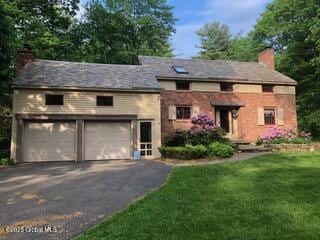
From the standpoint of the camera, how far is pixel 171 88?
2100 centimetres

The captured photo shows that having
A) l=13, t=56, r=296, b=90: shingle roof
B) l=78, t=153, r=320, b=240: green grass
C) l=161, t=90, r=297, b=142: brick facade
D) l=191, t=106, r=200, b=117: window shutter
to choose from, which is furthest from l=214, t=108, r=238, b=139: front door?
l=78, t=153, r=320, b=240: green grass

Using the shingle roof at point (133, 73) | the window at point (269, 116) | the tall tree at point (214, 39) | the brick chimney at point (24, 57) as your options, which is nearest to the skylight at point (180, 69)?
the shingle roof at point (133, 73)

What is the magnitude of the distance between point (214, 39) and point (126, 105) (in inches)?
1413

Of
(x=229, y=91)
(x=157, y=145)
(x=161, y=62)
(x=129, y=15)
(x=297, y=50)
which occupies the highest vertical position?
(x=129, y=15)

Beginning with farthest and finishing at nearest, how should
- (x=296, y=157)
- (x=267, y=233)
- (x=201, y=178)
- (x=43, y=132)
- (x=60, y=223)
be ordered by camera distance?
(x=43, y=132), (x=296, y=157), (x=201, y=178), (x=60, y=223), (x=267, y=233)

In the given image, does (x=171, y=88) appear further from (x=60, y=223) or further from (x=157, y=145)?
(x=60, y=223)

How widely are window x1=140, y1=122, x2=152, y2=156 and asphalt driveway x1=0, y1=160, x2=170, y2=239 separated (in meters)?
6.16

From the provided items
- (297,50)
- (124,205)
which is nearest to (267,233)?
(124,205)

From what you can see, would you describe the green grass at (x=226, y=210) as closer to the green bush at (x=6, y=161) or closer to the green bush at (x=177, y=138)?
the green bush at (x=177, y=138)

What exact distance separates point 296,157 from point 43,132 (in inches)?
492

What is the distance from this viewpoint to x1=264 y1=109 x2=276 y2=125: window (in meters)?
22.6

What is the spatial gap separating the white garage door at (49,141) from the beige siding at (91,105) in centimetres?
69

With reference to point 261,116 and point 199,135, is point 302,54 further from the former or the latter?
point 199,135

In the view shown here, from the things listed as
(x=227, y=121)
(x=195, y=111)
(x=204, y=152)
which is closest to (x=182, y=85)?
(x=195, y=111)
